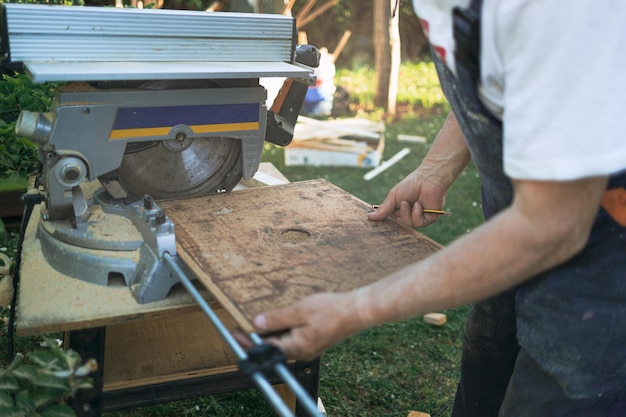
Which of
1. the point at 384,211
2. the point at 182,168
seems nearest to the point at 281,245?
the point at 384,211

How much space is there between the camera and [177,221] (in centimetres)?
168

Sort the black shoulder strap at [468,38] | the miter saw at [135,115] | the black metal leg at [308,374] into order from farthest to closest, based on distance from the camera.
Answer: the black metal leg at [308,374], the miter saw at [135,115], the black shoulder strap at [468,38]

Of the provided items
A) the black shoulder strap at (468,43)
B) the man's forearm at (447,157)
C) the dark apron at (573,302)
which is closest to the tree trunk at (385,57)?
the man's forearm at (447,157)

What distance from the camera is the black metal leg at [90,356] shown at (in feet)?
5.08

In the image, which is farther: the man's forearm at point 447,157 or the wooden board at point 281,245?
the man's forearm at point 447,157

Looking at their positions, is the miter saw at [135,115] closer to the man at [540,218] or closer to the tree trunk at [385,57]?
the man at [540,218]

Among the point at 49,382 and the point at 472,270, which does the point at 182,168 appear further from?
the point at 472,270

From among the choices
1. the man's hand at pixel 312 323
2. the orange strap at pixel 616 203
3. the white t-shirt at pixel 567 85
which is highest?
the white t-shirt at pixel 567 85

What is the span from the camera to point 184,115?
1736 millimetres

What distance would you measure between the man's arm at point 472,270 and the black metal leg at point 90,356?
21.3 inches

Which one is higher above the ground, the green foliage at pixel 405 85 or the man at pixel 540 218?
the man at pixel 540 218

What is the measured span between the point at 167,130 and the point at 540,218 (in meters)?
1.04

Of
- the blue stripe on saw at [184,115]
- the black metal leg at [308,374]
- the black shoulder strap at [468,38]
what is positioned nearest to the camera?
the black shoulder strap at [468,38]

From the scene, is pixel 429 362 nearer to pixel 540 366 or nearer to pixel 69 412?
pixel 540 366
